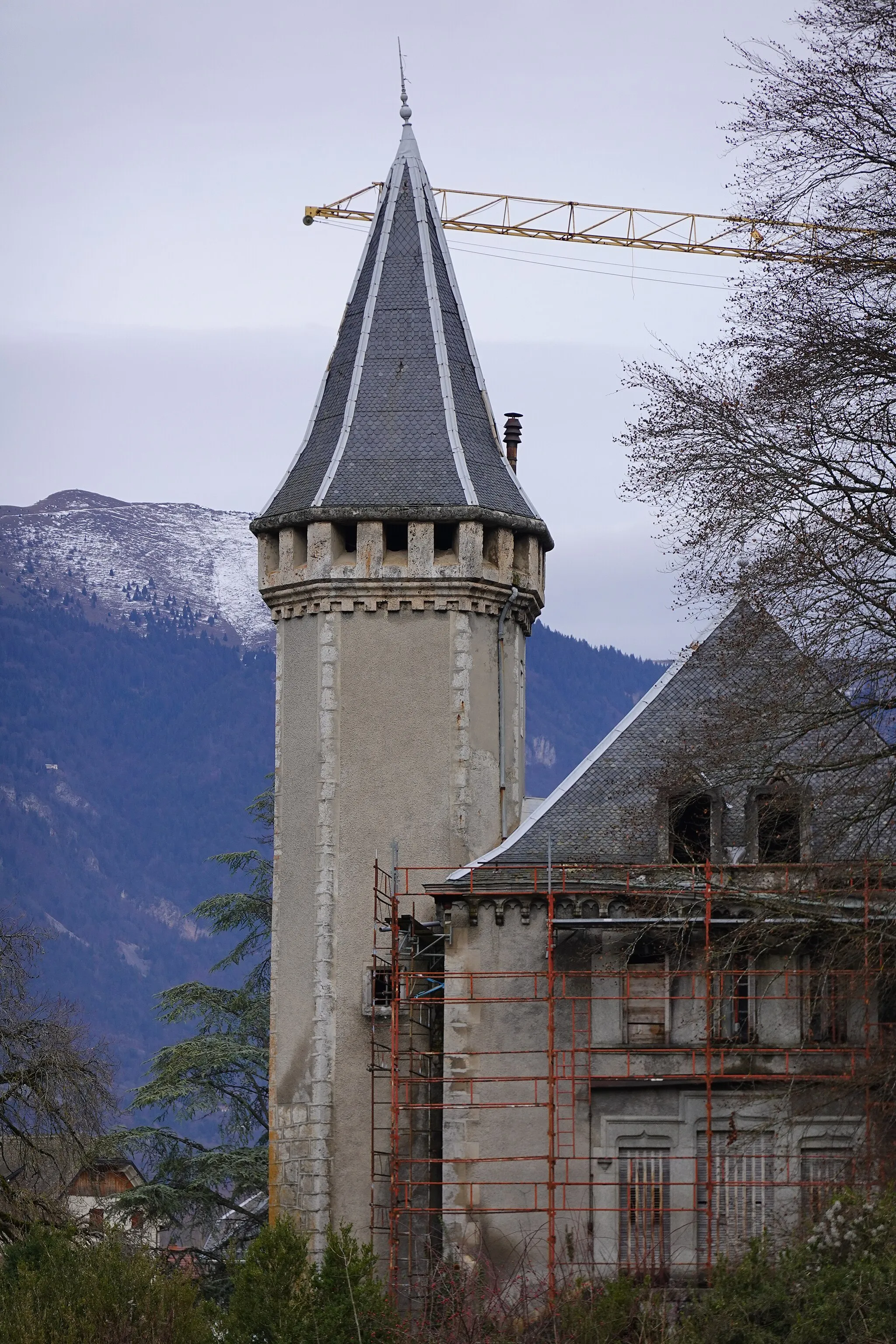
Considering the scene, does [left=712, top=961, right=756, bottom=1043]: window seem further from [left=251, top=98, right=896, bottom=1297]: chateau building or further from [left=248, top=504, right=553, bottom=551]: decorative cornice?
[left=248, top=504, right=553, bottom=551]: decorative cornice

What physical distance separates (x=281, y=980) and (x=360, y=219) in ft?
142

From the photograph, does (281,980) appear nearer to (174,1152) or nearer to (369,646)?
(369,646)

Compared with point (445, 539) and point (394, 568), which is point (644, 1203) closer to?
point (394, 568)

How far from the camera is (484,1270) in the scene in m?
30.3

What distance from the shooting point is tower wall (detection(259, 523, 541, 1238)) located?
33.5 meters

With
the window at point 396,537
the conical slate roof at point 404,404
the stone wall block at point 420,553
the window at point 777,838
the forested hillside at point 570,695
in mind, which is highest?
the forested hillside at point 570,695

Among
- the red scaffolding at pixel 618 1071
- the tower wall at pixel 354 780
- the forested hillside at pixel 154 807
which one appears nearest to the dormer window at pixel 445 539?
the tower wall at pixel 354 780

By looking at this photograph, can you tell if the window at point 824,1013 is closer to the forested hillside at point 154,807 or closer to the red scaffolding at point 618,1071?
the red scaffolding at point 618,1071

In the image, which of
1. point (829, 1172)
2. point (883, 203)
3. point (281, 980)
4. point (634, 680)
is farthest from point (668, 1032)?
point (634, 680)

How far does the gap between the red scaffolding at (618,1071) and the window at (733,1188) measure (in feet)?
0.09

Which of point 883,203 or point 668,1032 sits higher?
point 883,203

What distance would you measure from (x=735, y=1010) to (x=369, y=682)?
7211 mm

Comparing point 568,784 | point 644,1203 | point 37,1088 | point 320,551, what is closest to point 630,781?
point 568,784

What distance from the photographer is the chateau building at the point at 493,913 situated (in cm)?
3089
